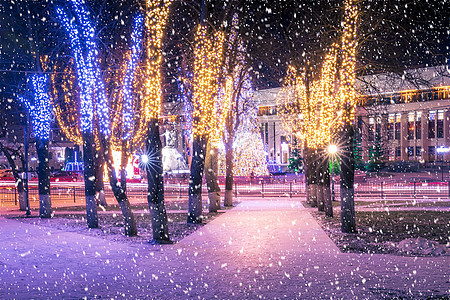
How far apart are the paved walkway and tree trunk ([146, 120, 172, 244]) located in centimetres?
65

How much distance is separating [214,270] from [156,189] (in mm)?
4804

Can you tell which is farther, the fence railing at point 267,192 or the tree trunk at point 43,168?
the fence railing at point 267,192

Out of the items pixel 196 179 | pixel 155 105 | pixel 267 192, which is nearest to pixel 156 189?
pixel 155 105

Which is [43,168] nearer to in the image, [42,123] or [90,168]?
[42,123]

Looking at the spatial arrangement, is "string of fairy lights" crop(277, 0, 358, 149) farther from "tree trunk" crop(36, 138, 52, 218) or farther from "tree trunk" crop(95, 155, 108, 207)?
"tree trunk" crop(36, 138, 52, 218)

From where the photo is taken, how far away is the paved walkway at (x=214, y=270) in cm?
792

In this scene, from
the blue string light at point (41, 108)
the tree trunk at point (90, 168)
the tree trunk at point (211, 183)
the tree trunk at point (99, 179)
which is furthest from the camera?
the tree trunk at point (99, 179)

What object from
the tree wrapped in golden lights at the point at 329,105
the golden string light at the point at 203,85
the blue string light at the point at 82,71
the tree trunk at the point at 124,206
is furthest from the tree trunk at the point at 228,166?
the tree trunk at the point at 124,206

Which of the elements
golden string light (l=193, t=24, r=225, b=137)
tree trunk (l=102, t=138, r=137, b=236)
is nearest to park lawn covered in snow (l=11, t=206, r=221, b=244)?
tree trunk (l=102, t=138, r=137, b=236)

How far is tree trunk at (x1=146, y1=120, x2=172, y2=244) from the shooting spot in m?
13.6

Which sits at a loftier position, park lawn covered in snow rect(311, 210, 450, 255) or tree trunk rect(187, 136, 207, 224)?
tree trunk rect(187, 136, 207, 224)

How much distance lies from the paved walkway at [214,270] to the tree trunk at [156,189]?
65cm

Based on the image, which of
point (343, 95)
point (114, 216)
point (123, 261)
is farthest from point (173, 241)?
point (114, 216)

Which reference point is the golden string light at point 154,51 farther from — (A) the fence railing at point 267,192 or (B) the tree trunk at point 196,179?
(A) the fence railing at point 267,192
